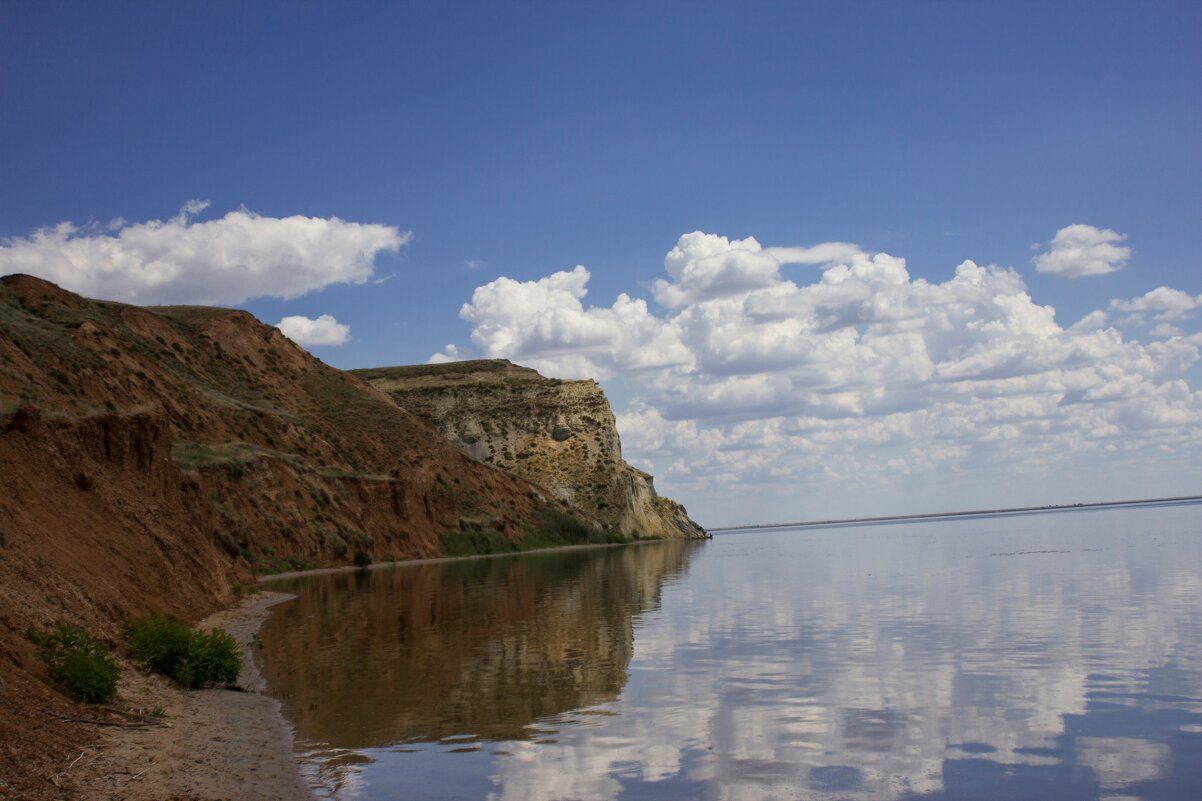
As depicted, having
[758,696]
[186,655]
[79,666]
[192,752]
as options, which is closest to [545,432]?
[186,655]

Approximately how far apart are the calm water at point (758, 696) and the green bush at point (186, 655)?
1.18 meters

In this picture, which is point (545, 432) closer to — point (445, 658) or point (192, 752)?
point (445, 658)

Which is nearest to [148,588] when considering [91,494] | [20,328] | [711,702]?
[91,494]

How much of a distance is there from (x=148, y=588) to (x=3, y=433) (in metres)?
5.36

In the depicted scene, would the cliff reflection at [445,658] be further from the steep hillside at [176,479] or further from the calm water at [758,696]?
the steep hillside at [176,479]

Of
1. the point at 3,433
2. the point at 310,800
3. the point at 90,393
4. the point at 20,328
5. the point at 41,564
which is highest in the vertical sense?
the point at 20,328

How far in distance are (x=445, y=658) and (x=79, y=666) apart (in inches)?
383

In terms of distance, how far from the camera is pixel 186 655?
63.2 ft

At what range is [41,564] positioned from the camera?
20.6 m

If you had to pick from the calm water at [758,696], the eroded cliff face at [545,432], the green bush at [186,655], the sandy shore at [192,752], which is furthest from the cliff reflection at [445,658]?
the eroded cliff face at [545,432]

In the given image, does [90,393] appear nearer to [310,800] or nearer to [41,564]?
[41,564]

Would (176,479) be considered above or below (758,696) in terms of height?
above

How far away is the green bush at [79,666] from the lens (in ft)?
47.3

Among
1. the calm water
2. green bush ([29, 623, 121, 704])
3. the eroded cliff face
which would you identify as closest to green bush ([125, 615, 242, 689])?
the calm water
